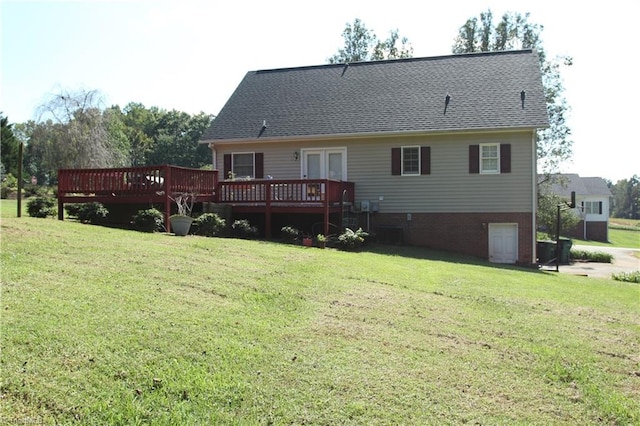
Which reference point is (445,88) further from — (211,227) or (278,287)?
(278,287)

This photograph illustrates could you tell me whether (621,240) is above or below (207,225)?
below

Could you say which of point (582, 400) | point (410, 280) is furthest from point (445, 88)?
point (582, 400)

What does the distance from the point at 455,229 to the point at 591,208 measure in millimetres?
37107

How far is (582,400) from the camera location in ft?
15.4

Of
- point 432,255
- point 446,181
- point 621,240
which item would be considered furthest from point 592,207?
point 432,255

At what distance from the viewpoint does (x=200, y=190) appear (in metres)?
16.4

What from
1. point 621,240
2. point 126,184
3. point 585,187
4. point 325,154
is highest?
point 585,187

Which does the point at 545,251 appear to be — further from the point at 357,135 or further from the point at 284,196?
the point at 284,196

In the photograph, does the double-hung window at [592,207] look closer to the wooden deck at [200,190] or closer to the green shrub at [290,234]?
the wooden deck at [200,190]

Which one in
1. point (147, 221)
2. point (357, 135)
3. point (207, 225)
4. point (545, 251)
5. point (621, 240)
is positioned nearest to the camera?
point (147, 221)

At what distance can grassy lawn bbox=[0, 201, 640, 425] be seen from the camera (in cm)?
402

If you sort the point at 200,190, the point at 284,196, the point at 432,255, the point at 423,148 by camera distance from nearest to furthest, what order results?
the point at 432,255 → the point at 200,190 → the point at 284,196 → the point at 423,148

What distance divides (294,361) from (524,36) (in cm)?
3206

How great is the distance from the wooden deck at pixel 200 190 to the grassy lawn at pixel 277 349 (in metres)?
6.06
